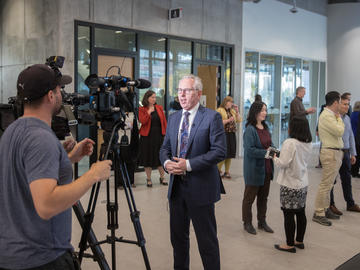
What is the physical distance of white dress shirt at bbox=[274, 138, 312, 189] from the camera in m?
3.70

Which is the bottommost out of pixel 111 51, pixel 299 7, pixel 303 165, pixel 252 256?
pixel 252 256

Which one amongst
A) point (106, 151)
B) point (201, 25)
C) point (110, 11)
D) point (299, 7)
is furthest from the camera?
point (299, 7)

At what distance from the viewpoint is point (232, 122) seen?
23.3 ft

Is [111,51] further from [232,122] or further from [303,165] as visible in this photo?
[303,165]

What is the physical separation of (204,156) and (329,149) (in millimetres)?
2445

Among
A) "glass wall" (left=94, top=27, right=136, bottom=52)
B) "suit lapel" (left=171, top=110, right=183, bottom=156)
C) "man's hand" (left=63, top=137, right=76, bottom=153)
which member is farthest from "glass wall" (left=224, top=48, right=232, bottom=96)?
"man's hand" (left=63, top=137, right=76, bottom=153)

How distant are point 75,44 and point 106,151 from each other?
4.52 m

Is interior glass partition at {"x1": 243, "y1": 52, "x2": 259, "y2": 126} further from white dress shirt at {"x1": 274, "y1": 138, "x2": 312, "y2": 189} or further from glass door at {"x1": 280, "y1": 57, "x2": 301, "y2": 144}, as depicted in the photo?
white dress shirt at {"x1": 274, "y1": 138, "x2": 312, "y2": 189}

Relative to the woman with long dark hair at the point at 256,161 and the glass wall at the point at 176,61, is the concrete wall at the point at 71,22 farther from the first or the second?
the woman with long dark hair at the point at 256,161

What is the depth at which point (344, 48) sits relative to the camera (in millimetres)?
12266

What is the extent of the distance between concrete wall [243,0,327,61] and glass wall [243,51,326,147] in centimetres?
25

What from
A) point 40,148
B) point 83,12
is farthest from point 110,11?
point 40,148

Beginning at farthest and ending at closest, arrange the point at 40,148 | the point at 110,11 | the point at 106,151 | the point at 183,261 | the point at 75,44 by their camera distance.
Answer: the point at 110,11, the point at 75,44, the point at 183,261, the point at 106,151, the point at 40,148

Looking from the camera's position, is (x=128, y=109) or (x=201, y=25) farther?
(x=201, y=25)
